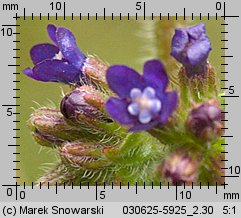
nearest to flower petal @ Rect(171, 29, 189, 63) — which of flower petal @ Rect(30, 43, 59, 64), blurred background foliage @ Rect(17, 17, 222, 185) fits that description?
flower petal @ Rect(30, 43, 59, 64)

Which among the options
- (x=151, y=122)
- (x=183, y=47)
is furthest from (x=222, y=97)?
(x=151, y=122)

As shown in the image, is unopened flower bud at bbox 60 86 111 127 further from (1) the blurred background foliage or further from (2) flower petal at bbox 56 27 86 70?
(1) the blurred background foliage

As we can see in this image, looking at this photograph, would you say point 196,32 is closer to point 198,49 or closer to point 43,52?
point 198,49

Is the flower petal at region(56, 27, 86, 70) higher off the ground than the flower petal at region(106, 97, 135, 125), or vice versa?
the flower petal at region(56, 27, 86, 70)

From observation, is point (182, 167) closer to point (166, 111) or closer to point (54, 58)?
point (166, 111)

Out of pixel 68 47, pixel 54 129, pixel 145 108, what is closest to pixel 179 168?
pixel 145 108

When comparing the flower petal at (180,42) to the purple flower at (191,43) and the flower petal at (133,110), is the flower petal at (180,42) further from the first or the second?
the flower petal at (133,110)
